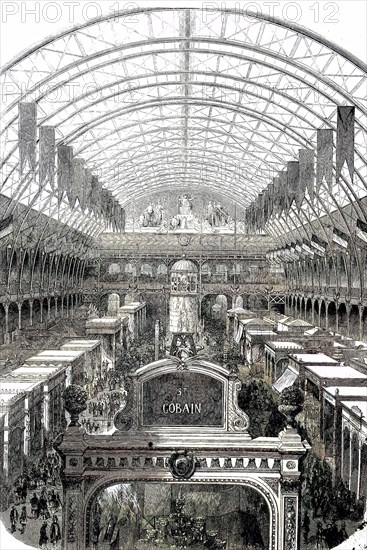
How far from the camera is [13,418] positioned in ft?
57.8

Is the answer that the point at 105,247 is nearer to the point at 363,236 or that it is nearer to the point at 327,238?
the point at 363,236

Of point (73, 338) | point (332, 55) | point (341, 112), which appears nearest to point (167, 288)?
point (73, 338)

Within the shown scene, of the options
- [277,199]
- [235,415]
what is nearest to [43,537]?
[235,415]

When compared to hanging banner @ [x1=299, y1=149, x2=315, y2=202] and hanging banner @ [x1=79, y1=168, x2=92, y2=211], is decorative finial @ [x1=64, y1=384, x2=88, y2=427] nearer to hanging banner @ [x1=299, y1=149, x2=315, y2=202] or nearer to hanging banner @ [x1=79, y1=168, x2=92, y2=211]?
hanging banner @ [x1=79, y1=168, x2=92, y2=211]

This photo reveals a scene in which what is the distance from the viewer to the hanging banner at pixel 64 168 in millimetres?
27922

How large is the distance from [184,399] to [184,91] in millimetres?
24591

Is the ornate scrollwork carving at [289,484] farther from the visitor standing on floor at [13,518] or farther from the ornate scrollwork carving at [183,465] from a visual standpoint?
the visitor standing on floor at [13,518]

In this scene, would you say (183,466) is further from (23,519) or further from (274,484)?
(23,519)

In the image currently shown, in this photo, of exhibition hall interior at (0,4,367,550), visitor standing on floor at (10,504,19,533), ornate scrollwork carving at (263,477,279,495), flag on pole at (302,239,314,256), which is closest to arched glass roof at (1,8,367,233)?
exhibition hall interior at (0,4,367,550)

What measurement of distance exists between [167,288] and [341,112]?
8.66 meters

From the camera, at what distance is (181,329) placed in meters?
21.7

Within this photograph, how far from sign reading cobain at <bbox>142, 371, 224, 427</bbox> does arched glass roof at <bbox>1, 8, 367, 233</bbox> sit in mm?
9121

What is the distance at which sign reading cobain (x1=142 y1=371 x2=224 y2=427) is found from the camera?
15953 mm

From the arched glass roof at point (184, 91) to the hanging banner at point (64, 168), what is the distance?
4.94ft
